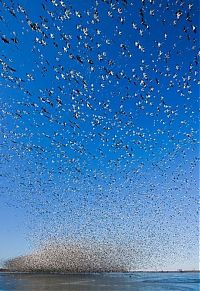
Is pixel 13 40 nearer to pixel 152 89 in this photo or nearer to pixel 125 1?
pixel 125 1

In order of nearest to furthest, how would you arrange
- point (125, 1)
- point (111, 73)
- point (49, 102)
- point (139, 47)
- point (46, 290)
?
point (125, 1)
point (139, 47)
point (111, 73)
point (49, 102)
point (46, 290)

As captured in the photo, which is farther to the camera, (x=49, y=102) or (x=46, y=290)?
(x=46, y=290)

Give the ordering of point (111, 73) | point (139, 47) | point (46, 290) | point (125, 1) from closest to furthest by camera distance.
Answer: point (125, 1)
point (139, 47)
point (111, 73)
point (46, 290)

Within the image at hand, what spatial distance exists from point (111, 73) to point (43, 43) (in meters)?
2.81

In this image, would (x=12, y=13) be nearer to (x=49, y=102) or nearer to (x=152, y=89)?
(x=49, y=102)

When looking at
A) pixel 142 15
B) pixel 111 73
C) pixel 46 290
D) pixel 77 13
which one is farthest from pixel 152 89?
pixel 46 290

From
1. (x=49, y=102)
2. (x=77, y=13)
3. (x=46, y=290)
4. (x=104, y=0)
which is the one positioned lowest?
(x=46, y=290)

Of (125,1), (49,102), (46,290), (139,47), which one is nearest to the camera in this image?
(125,1)

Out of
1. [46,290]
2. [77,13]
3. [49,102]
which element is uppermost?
[77,13]

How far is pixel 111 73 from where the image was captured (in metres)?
14.3

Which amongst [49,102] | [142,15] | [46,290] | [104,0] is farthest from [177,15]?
[46,290]

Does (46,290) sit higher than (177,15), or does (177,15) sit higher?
(177,15)

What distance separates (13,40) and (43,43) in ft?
3.55

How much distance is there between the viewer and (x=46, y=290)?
5478cm
